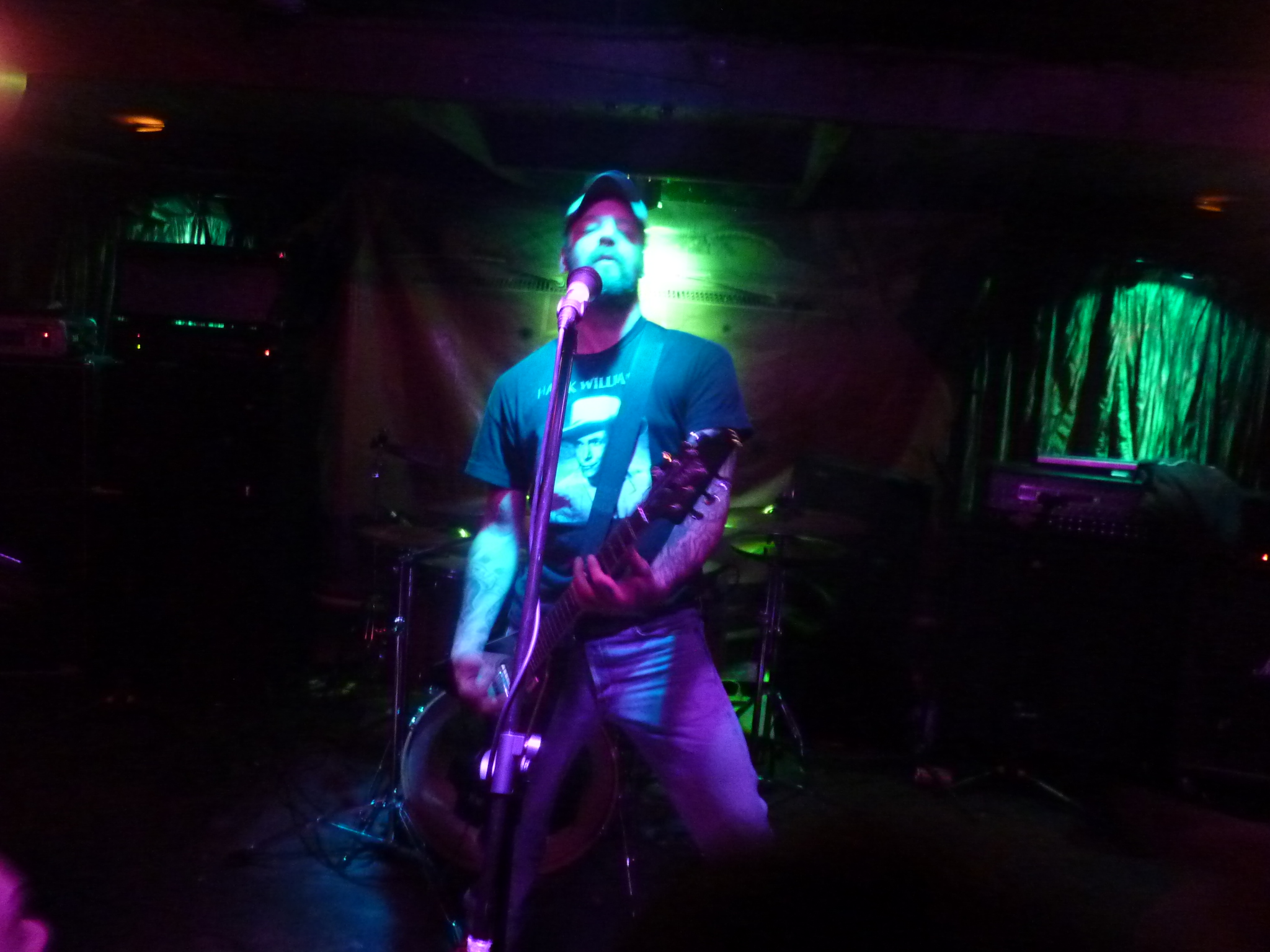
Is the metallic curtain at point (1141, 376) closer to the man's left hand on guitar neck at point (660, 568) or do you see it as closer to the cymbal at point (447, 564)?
the cymbal at point (447, 564)

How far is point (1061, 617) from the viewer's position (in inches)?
171

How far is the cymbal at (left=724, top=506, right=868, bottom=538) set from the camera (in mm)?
3803

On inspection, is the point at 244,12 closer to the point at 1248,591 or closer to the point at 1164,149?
the point at 1164,149

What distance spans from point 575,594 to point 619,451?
1.10ft

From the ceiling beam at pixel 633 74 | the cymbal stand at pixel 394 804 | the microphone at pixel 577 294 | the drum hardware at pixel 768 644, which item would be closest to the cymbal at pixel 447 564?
the cymbal stand at pixel 394 804

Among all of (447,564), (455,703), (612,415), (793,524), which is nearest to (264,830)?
(455,703)

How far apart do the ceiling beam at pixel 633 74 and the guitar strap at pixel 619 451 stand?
177cm

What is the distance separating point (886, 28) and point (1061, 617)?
2.54 m

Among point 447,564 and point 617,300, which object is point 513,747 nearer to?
point 617,300

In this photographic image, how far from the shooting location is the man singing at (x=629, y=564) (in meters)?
2.02

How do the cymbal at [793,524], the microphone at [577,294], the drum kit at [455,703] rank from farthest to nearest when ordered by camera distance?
the cymbal at [793,524], the drum kit at [455,703], the microphone at [577,294]

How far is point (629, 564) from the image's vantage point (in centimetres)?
195

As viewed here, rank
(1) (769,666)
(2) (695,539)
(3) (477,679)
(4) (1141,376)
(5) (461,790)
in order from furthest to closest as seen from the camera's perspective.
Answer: (4) (1141,376) < (1) (769,666) < (5) (461,790) < (3) (477,679) < (2) (695,539)

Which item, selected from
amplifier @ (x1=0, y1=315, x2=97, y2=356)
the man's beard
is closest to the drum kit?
the man's beard
